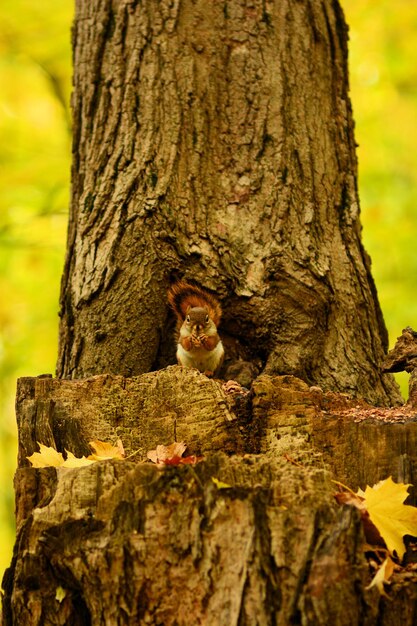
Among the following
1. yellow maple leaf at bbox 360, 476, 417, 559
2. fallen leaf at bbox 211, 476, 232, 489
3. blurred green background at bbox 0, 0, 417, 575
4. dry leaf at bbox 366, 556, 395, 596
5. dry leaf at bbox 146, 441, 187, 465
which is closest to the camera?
dry leaf at bbox 366, 556, 395, 596

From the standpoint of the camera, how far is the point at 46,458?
2469 mm

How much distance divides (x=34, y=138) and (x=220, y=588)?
665 centimetres

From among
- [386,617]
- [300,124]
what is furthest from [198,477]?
[300,124]

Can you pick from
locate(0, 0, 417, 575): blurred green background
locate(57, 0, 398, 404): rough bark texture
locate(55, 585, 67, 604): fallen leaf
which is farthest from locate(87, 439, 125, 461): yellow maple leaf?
locate(0, 0, 417, 575): blurred green background

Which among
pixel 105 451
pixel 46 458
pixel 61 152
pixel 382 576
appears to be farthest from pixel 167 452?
pixel 61 152

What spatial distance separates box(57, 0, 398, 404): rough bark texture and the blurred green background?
11.9 ft

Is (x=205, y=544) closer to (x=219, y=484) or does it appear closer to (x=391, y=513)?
(x=219, y=484)

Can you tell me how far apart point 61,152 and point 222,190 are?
15.2 feet

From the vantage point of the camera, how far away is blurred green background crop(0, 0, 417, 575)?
294 inches

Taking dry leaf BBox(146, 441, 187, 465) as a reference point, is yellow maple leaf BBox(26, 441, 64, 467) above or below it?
below

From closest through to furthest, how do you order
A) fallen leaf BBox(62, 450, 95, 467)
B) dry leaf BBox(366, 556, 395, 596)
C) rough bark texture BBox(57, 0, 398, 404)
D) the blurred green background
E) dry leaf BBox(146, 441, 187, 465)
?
1. dry leaf BBox(366, 556, 395, 596)
2. fallen leaf BBox(62, 450, 95, 467)
3. dry leaf BBox(146, 441, 187, 465)
4. rough bark texture BBox(57, 0, 398, 404)
5. the blurred green background

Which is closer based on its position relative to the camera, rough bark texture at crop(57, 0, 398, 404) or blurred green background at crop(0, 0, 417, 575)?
rough bark texture at crop(57, 0, 398, 404)

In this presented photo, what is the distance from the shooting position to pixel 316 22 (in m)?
3.92

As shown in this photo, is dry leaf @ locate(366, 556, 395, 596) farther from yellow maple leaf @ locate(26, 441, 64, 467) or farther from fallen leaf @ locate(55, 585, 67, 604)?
yellow maple leaf @ locate(26, 441, 64, 467)
